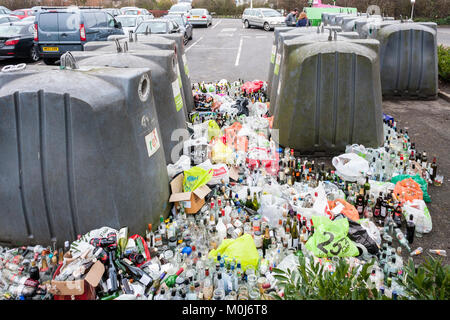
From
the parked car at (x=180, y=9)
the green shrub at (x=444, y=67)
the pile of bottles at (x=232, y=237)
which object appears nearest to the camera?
the pile of bottles at (x=232, y=237)

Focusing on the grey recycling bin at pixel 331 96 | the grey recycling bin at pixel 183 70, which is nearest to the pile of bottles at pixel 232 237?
the grey recycling bin at pixel 331 96

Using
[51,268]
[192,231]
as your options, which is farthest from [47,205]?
[192,231]

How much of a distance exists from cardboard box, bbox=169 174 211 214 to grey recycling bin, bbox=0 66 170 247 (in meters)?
0.66

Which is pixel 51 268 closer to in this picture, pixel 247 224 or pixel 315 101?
pixel 247 224

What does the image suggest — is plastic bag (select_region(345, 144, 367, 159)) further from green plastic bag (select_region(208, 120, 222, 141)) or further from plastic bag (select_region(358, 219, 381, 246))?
green plastic bag (select_region(208, 120, 222, 141))

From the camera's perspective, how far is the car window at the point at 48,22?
13148 millimetres

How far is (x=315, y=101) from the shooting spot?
20.0 feet

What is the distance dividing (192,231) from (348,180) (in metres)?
2.38

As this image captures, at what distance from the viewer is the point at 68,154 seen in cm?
354

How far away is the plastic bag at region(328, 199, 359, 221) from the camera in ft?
14.7

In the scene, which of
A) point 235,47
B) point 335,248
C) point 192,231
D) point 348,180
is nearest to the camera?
point 335,248

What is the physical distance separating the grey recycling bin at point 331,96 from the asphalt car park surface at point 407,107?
1260mm

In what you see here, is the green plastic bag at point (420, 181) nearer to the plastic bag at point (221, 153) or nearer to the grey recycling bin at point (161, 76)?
the plastic bag at point (221, 153)
